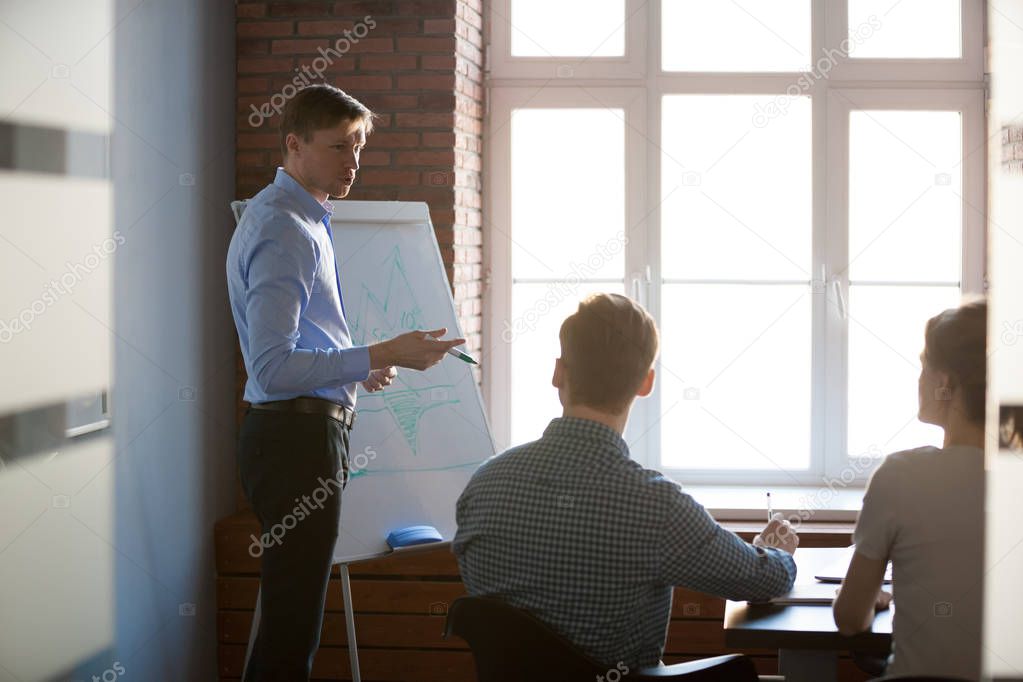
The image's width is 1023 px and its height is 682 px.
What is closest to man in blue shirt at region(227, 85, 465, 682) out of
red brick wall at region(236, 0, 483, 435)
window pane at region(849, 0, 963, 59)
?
red brick wall at region(236, 0, 483, 435)

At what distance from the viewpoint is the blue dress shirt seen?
2.28 m

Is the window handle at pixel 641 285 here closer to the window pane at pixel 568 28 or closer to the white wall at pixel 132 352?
the window pane at pixel 568 28

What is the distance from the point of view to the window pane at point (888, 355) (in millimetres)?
4105

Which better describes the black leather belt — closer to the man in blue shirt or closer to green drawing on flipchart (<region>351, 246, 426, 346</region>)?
the man in blue shirt

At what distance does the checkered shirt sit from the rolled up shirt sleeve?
0.76 m

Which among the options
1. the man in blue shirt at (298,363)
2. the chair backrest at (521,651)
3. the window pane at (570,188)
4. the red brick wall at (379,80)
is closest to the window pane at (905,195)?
the window pane at (570,188)

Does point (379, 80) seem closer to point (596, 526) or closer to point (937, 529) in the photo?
point (596, 526)

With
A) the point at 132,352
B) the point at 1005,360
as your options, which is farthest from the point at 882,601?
the point at 132,352

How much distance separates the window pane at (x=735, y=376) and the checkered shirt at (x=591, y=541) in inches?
101

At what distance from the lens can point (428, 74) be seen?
12.2 feet

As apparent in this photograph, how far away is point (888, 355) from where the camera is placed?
4.11 metres

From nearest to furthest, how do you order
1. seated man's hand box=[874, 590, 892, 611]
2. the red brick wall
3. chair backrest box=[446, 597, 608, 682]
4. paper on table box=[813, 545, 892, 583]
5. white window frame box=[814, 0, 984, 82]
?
chair backrest box=[446, 597, 608, 682] → seated man's hand box=[874, 590, 892, 611] → paper on table box=[813, 545, 892, 583] → the red brick wall → white window frame box=[814, 0, 984, 82]

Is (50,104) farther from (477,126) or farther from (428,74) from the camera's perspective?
(477,126)

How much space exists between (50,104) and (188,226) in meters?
0.84
